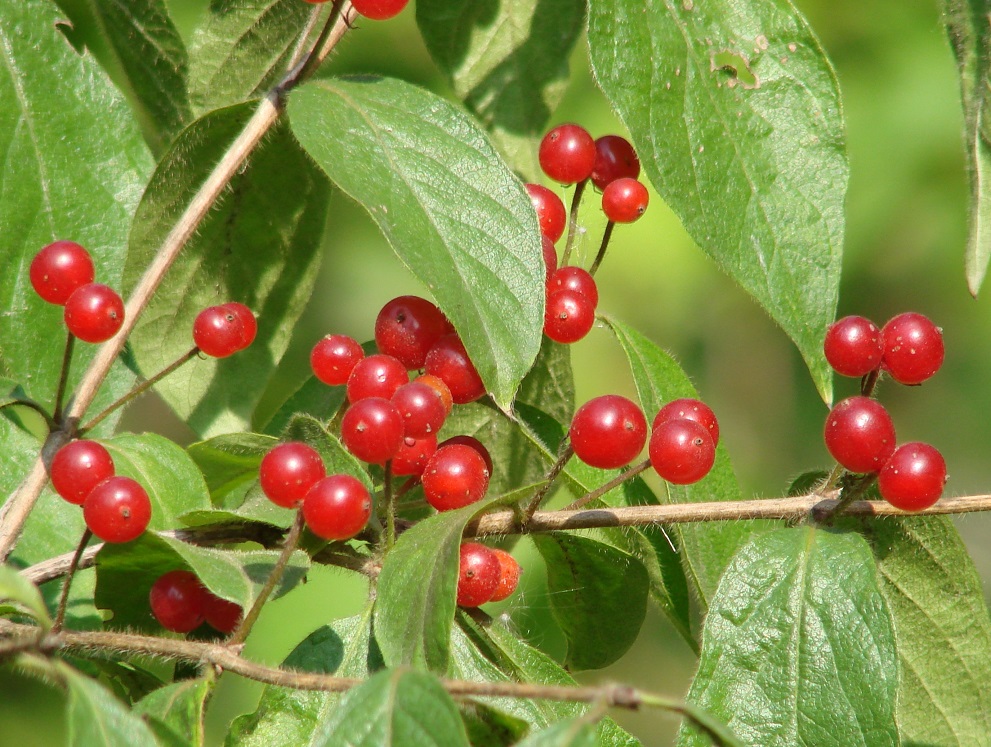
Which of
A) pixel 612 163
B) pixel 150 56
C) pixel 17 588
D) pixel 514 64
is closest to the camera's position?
pixel 17 588

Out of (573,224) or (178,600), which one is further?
(573,224)

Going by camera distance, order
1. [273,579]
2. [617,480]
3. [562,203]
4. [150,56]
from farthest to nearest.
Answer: [150,56] < [562,203] < [617,480] < [273,579]

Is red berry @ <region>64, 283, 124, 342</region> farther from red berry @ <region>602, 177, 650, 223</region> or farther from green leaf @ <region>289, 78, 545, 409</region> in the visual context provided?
red berry @ <region>602, 177, 650, 223</region>

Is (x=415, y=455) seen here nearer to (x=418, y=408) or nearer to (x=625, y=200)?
(x=418, y=408)

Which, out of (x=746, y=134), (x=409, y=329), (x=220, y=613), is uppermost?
(x=746, y=134)

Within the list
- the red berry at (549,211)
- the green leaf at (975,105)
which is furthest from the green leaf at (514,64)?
the green leaf at (975,105)

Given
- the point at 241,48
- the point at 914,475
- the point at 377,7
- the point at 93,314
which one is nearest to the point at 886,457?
the point at 914,475

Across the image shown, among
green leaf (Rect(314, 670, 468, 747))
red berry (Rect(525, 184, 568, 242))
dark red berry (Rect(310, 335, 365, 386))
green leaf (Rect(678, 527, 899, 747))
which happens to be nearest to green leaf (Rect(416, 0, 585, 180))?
red berry (Rect(525, 184, 568, 242))
